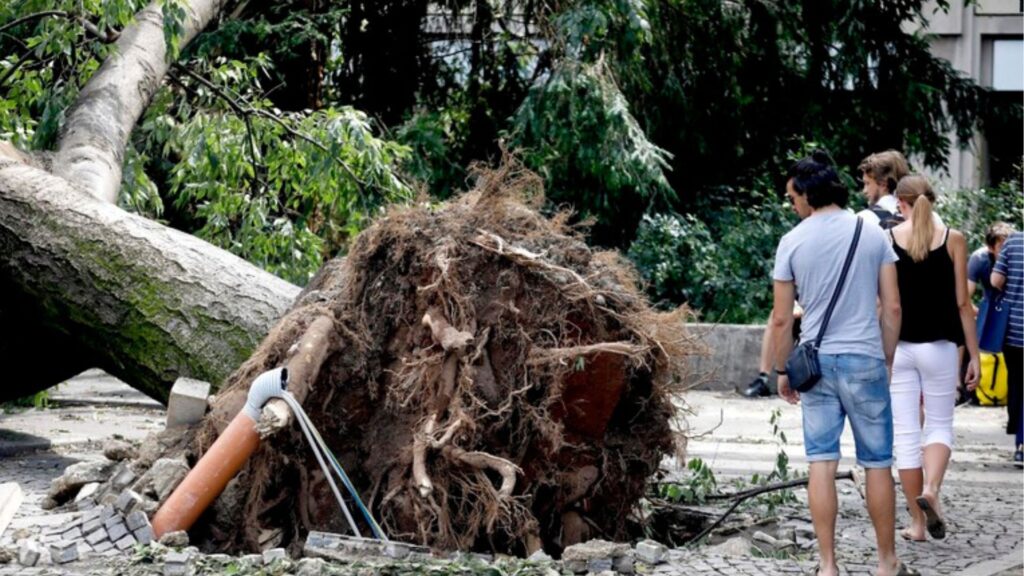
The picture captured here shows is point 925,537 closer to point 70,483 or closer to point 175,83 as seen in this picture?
point 70,483

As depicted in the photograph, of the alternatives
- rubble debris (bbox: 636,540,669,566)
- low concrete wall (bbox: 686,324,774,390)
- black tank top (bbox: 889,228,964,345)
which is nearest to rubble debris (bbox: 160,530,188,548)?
rubble debris (bbox: 636,540,669,566)

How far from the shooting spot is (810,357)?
6258 millimetres

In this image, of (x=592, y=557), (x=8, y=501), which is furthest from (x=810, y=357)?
(x=8, y=501)

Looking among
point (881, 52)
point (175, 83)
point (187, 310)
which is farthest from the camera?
point (881, 52)

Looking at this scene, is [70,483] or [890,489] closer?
[890,489]

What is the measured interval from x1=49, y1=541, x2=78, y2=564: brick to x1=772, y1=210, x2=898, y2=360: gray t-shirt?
331 cm

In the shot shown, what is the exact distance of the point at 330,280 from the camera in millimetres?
8070

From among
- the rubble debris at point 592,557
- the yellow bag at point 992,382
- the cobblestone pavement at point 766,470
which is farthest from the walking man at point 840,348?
the yellow bag at point 992,382

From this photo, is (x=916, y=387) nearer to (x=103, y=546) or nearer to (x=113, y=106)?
(x=103, y=546)

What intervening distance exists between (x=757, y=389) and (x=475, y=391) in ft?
28.8

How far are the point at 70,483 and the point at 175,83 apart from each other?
6.16 m

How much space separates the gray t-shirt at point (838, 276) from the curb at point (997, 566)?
111 centimetres

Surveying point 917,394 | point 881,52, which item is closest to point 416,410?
point 917,394

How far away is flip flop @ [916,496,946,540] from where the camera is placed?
23.8 ft
